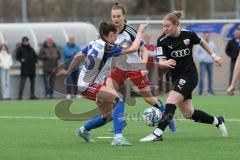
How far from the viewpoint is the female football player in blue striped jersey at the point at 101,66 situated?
36.8ft

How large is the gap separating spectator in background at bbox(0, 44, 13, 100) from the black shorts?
572 inches

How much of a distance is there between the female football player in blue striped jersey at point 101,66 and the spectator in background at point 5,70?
14418mm

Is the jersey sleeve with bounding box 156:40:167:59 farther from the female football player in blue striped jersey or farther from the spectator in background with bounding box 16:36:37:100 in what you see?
the spectator in background with bounding box 16:36:37:100

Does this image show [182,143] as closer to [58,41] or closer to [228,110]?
[228,110]

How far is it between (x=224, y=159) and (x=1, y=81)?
57.9 ft

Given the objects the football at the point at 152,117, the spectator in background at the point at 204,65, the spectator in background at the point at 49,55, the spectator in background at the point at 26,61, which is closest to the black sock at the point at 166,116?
the football at the point at 152,117

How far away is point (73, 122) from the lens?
51.5 ft

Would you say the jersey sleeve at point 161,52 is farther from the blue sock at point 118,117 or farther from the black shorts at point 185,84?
the blue sock at point 118,117

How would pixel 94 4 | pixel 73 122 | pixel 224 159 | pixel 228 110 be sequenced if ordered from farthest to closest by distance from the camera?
pixel 94 4
pixel 228 110
pixel 73 122
pixel 224 159

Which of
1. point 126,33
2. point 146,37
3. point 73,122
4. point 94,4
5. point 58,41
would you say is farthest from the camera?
point 94,4

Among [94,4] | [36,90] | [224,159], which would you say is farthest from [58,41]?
[94,4]

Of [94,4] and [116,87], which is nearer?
[116,87]

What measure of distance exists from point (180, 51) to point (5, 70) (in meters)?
15.0

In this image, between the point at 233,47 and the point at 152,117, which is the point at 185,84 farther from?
the point at 233,47
